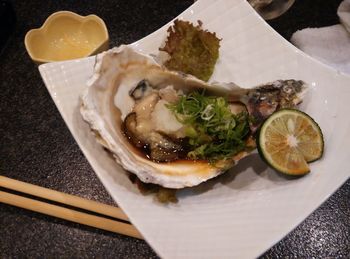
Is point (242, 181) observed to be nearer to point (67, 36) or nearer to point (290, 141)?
point (290, 141)

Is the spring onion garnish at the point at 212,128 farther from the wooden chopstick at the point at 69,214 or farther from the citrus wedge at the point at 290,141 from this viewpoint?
the wooden chopstick at the point at 69,214

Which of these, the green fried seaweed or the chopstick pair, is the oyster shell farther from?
the chopstick pair

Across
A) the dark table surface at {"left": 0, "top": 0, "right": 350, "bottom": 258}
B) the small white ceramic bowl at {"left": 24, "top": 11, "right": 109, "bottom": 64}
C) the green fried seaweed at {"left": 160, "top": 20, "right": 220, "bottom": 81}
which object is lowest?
the dark table surface at {"left": 0, "top": 0, "right": 350, "bottom": 258}

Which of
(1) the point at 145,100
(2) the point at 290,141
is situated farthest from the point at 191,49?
(2) the point at 290,141

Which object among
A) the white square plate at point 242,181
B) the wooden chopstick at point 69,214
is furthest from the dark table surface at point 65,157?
the white square plate at point 242,181

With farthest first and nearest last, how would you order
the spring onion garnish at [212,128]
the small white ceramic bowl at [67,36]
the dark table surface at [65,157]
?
1. the small white ceramic bowl at [67,36]
2. the dark table surface at [65,157]
3. the spring onion garnish at [212,128]

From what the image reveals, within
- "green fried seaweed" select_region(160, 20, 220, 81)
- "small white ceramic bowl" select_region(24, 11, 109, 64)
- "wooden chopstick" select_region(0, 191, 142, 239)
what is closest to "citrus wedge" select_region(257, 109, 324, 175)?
"green fried seaweed" select_region(160, 20, 220, 81)

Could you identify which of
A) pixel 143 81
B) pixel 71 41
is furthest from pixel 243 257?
pixel 71 41

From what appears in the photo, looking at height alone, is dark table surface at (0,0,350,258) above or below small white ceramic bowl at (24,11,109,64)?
below
